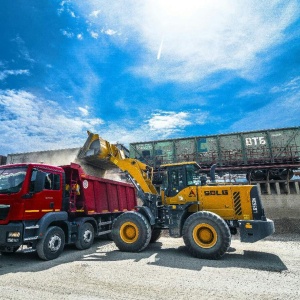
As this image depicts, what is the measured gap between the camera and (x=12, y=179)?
6.18 metres

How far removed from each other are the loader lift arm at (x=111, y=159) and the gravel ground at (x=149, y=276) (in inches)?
99.1

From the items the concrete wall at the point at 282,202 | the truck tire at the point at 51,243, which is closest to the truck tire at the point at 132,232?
the truck tire at the point at 51,243

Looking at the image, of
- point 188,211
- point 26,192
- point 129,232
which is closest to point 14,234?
point 26,192

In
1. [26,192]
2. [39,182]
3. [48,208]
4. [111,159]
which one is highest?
[111,159]

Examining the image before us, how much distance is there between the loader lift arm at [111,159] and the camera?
27.8 feet

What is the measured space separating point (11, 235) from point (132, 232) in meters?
3.60

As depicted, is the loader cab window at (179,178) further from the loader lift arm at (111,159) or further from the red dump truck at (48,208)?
the red dump truck at (48,208)

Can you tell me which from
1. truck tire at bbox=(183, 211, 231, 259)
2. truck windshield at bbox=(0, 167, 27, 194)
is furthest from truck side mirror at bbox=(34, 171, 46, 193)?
truck tire at bbox=(183, 211, 231, 259)

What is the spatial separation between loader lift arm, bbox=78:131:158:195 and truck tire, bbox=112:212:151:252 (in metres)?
1.24

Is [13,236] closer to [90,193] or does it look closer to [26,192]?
[26,192]

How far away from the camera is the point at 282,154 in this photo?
805 inches

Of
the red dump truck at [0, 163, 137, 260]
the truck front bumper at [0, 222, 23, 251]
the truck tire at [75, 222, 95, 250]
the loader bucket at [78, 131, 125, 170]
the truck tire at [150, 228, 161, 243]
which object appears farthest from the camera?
the truck tire at [150, 228, 161, 243]

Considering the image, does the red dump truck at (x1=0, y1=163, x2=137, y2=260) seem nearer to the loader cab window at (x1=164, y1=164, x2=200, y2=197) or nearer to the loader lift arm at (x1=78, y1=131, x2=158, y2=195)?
the loader lift arm at (x1=78, y1=131, x2=158, y2=195)

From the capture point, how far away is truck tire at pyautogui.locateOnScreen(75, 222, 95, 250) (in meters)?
7.78
